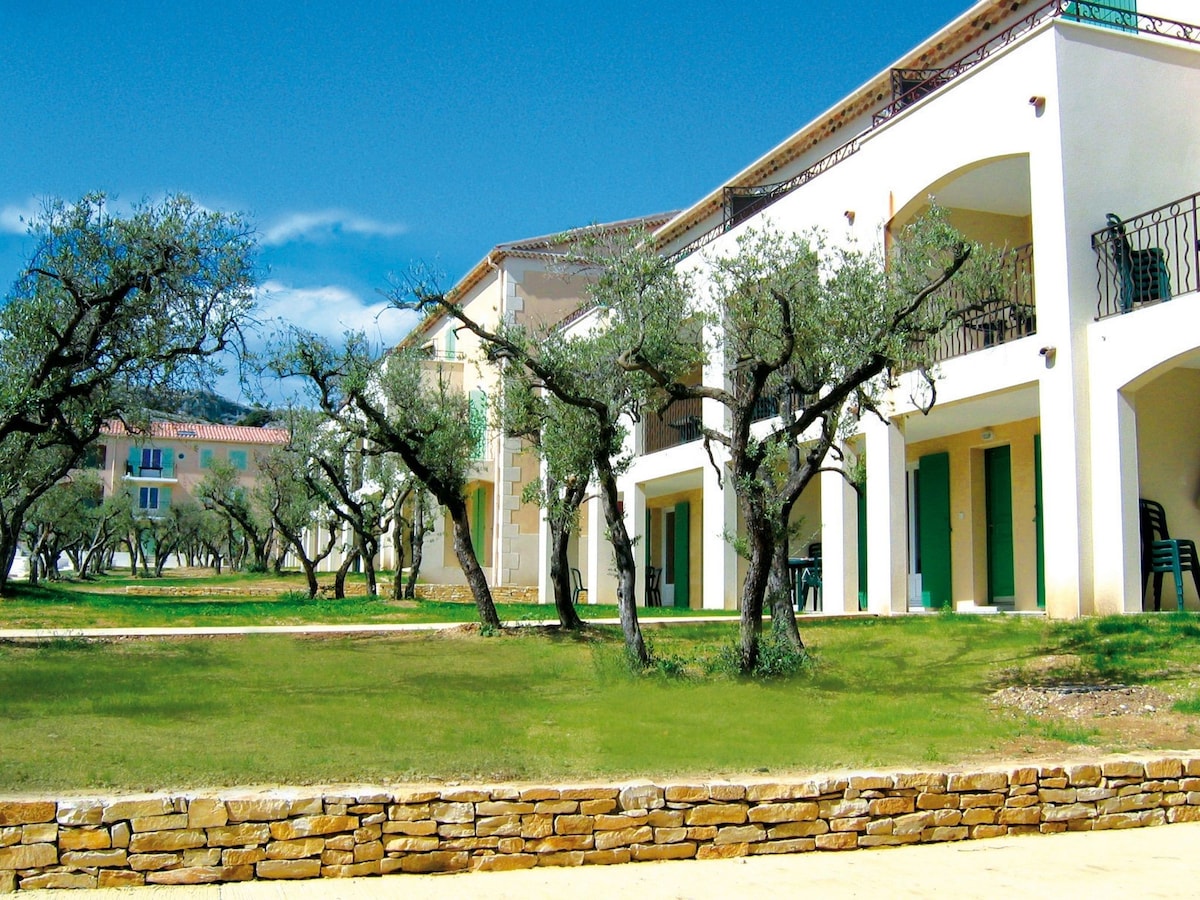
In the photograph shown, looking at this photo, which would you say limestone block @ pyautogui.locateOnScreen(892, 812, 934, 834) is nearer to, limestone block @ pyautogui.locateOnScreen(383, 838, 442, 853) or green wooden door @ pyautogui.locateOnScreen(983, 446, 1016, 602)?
limestone block @ pyautogui.locateOnScreen(383, 838, 442, 853)

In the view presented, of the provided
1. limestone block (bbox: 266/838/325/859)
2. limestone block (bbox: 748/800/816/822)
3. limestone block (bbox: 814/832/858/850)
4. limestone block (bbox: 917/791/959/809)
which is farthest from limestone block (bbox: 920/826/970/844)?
limestone block (bbox: 266/838/325/859)

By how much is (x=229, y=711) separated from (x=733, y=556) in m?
13.0

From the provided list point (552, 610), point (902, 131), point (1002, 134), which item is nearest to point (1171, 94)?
point (1002, 134)

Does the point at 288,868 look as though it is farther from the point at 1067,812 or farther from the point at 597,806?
the point at 1067,812

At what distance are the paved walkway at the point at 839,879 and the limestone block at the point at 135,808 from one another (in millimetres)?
368

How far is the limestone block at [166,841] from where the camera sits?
603 cm

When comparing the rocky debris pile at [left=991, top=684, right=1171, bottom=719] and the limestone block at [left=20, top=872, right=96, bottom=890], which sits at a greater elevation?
the rocky debris pile at [left=991, top=684, right=1171, bottom=719]

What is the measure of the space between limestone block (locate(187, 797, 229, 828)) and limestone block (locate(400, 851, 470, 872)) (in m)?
1.01

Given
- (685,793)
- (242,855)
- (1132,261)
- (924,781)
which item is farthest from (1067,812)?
(1132,261)

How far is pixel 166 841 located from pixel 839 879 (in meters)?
3.69

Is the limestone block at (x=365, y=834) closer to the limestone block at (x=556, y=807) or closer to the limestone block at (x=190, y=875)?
the limestone block at (x=190, y=875)

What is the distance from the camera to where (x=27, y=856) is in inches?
232

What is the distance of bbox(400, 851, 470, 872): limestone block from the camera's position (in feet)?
21.0

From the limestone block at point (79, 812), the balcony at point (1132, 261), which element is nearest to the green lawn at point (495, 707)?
the limestone block at point (79, 812)
